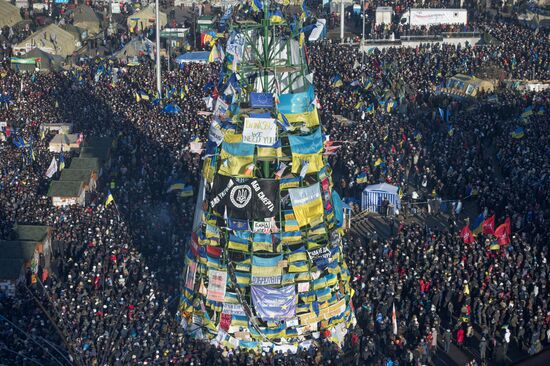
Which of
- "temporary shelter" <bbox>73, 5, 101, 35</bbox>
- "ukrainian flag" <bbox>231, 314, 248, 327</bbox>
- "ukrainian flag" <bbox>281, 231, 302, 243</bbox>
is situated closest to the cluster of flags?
"ukrainian flag" <bbox>281, 231, 302, 243</bbox>

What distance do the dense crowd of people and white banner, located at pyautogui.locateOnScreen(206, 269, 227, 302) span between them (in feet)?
5.87

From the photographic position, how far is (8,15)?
9500cm

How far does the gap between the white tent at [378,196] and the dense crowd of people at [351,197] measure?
68.5 inches

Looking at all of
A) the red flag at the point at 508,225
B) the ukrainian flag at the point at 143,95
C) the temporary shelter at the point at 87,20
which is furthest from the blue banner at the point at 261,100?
the temporary shelter at the point at 87,20

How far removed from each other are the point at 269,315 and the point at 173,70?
40.3 metres

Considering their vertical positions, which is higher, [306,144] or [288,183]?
[306,144]

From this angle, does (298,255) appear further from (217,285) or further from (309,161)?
(309,161)

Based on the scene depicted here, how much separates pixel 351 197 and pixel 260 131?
64.2 ft

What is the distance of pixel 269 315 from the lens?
3972cm

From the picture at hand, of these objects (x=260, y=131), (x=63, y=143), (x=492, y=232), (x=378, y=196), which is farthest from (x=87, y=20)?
(x=260, y=131)

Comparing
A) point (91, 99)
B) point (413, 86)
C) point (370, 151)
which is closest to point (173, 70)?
point (91, 99)

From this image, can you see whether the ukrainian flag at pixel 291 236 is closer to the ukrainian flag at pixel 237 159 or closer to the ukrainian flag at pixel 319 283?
the ukrainian flag at pixel 319 283

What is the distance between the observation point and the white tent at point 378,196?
5459 centimetres

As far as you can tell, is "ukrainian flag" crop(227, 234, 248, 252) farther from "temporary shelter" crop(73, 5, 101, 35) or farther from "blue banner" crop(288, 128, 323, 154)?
"temporary shelter" crop(73, 5, 101, 35)
